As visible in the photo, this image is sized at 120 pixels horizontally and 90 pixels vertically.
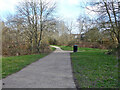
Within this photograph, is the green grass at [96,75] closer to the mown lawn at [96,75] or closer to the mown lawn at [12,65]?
the mown lawn at [96,75]

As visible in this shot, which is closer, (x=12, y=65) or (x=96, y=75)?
(x=96, y=75)

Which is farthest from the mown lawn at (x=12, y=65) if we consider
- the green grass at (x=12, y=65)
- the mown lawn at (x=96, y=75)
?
the mown lawn at (x=96, y=75)

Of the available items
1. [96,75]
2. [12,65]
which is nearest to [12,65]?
[12,65]

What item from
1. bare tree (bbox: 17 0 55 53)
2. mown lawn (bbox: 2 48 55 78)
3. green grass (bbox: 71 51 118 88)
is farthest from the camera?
bare tree (bbox: 17 0 55 53)

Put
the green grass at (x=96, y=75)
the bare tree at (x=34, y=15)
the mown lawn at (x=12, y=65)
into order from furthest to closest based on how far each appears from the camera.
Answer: the bare tree at (x=34, y=15) < the mown lawn at (x=12, y=65) < the green grass at (x=96, y=75)

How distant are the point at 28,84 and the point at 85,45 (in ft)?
117

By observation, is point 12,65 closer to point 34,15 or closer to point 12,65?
point 12,65

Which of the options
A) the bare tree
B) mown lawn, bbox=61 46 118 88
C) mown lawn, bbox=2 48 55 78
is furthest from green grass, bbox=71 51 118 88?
the bare tree

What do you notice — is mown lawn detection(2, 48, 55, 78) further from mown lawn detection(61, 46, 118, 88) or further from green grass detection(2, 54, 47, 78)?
mown lawn detection(61, 46, 118, 88)

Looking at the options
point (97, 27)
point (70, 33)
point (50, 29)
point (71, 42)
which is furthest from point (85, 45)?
point (97, 27)

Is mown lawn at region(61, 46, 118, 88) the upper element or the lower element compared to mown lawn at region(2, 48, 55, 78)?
lower

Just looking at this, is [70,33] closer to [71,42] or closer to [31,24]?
[71,42]

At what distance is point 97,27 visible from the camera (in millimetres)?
15055

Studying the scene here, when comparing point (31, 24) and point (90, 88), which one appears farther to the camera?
point (31, 24)
